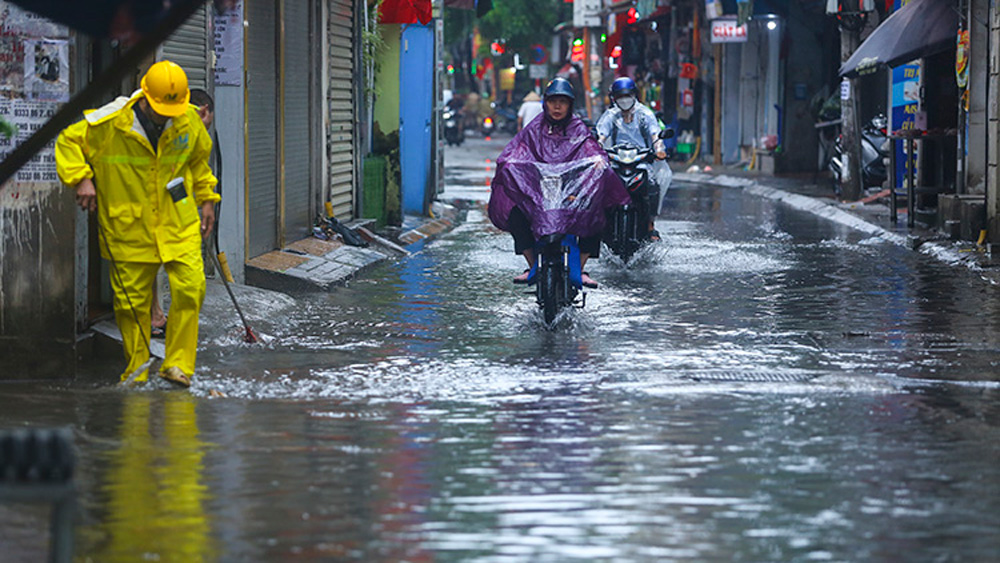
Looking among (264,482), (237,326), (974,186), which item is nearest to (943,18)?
(974,186)

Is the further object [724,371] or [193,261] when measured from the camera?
[724,371]

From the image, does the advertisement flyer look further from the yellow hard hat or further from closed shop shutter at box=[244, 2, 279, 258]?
closed shop shutter at box=[244, 2, 279, 258]

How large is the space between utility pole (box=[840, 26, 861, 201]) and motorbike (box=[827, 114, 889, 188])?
3.71 feet

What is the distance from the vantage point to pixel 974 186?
17578mm

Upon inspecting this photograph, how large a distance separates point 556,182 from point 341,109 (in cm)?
683

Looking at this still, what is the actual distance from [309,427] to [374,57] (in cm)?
1213

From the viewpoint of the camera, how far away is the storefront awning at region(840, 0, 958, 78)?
18.1 meters

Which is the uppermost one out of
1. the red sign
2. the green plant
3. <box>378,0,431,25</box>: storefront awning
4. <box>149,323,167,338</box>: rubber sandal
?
the red sign

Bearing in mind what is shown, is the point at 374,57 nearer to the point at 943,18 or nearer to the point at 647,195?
the point at 647,195

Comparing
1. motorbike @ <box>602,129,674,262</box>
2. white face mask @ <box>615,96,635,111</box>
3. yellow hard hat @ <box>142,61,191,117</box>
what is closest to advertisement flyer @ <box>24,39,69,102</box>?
yellow hard hat @ <box>142,61,191,117</box>

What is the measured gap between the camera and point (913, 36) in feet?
60.6

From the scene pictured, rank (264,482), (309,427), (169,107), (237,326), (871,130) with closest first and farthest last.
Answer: (264,482)
(309,427)
(169,107)
(237,326)
(871,130)

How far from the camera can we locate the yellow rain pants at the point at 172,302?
317 inches

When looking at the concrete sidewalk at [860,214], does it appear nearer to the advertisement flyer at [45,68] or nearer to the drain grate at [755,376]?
the drain grate at [755,376]
